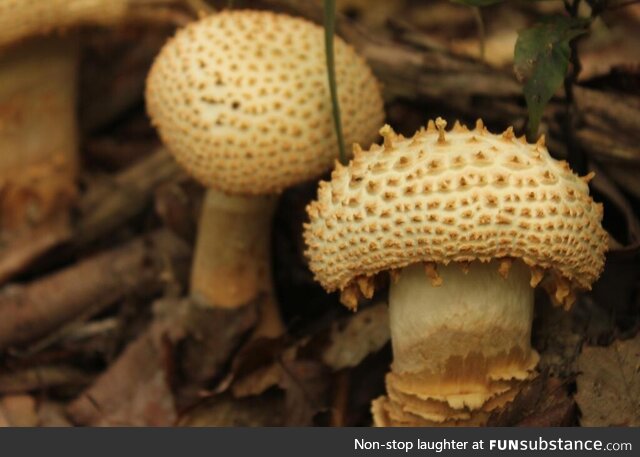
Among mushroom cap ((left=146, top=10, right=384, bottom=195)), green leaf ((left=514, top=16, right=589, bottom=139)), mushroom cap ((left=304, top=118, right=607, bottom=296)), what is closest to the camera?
mushroom cap ((left=304, top=118, right=607, bottom=296))

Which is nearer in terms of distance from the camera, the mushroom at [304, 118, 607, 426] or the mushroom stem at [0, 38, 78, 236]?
the mushroom at [304, 118, 607, 426]

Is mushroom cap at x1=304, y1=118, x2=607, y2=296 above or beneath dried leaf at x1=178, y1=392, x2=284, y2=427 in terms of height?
above

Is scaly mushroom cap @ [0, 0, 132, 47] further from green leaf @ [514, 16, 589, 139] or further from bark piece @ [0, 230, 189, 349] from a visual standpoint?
green leaf @ [514, 16, 589, 139]

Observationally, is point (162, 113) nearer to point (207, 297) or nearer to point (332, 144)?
point (332, 144)

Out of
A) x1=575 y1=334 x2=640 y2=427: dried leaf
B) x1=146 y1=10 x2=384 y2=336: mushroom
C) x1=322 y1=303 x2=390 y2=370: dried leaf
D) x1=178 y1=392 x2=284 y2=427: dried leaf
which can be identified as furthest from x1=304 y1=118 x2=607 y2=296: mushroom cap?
A: x1=178 y1=392 x2=284 y2=427: dried leaf

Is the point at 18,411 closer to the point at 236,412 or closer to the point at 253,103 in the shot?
the point at 236,412

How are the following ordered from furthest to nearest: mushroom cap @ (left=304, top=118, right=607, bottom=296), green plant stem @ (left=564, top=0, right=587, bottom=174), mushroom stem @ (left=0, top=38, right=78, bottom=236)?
mushroom stem @ (left=0, top=38, right=78, bottom=236) → green plant stem @ (left=564, top=0, right=587, bottom=174) → mushroom cap @ (left=304, top=118, right=607, bottom=296)
